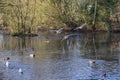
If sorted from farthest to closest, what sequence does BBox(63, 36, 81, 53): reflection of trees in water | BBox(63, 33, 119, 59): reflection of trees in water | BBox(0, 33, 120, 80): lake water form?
BBox(63, 36, 81, 53): reflection of trees in water, BBox(63, 33, 119, 59): reflection of trees in water, BBox(0, 33, 120, 80): lake water

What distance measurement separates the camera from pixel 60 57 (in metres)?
28.4

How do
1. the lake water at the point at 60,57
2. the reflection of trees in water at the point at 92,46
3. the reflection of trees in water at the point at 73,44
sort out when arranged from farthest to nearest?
the reflection of trees in water at the point at 73,44
the reflection of trees in water at the point at 92,46
the lake water at the point at 60,57

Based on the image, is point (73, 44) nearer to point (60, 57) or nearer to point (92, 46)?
point (92, 46)

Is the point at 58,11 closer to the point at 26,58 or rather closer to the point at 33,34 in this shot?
the point at 33,34

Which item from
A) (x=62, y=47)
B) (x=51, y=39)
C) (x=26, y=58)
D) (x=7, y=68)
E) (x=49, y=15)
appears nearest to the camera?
(x=7, y=68)

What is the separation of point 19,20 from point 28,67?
21.0 metres

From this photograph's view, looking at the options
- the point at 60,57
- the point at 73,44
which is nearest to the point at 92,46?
the point at 73,44

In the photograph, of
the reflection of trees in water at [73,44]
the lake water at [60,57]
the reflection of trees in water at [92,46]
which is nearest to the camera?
the lake water at [60,57]

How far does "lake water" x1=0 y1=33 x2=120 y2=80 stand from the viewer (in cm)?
2198

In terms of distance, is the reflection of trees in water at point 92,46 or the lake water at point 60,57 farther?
the reflection of trees in water at point 92,46

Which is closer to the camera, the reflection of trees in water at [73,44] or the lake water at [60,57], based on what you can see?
the lake water at [60,57]

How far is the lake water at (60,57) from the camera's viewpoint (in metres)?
22.0

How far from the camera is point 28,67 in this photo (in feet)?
79.4

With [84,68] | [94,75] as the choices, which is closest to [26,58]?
[84,68]
